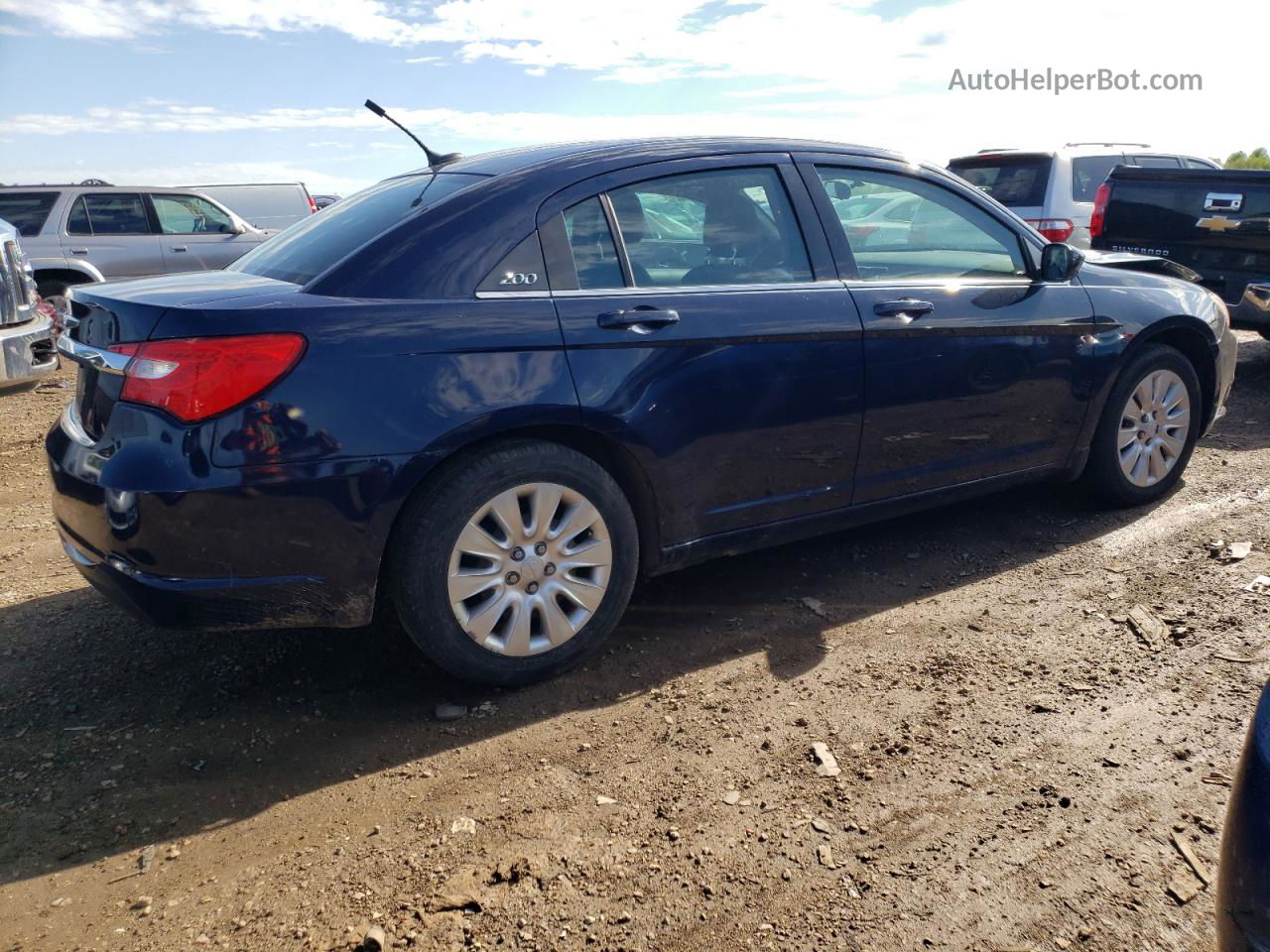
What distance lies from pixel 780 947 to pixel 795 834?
15.6 inches

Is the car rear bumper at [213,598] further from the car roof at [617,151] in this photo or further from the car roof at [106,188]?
the car roof at [106,188]

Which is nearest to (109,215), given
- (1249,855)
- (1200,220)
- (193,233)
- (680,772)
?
(193,233)

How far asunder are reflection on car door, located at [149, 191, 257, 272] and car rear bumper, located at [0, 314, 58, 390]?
24.0 ft

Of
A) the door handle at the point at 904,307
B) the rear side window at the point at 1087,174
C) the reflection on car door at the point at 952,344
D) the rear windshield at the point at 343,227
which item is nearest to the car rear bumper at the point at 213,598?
the rear windshield at the point at 343,227

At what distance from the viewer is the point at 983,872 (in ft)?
7.94

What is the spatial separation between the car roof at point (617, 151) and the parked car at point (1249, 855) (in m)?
2.57

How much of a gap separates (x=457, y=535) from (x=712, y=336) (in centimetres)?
108

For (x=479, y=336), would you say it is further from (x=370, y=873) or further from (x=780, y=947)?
(x=780, y=947)

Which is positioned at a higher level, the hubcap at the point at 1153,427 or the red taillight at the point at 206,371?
the red taillight at the point at 206,371

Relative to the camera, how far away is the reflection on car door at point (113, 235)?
1195cm

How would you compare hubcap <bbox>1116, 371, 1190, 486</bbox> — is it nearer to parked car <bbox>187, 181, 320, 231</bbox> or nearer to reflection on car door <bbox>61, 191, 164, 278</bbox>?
reflection on car door <bbox>61, 191, 164, 278</bbox>

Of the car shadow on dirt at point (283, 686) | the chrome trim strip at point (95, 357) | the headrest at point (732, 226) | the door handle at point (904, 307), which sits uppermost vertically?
the headrest at point (732, 226)

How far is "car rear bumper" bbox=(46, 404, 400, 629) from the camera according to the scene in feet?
9.12

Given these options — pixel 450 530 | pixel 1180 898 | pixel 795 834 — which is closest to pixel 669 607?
pixel 450 530
